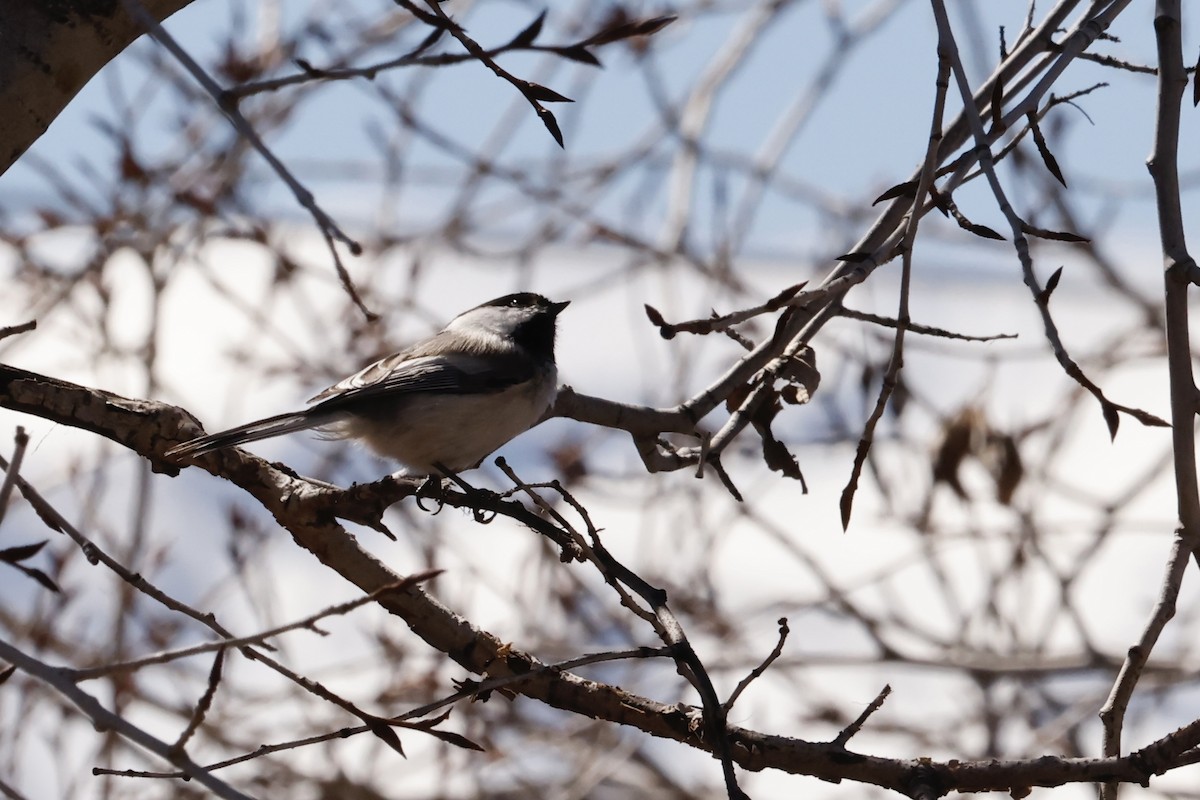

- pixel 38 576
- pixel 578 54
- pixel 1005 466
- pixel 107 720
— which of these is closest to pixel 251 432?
pixel 38 576

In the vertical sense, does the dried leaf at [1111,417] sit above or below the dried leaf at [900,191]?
below

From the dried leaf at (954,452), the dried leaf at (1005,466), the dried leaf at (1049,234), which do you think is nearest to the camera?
the dried leaf at (1049,234)

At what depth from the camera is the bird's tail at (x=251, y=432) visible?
7.77 feet

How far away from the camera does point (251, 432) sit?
2686 mm

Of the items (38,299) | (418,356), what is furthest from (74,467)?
(418,356)

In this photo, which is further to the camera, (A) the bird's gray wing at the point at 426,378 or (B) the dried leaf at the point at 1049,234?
(A) the bird's gray wing at the point at 426,378

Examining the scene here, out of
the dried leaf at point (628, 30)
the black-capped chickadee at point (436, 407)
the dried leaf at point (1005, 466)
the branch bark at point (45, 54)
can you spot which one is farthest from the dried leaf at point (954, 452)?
the branch bark at point (45, 54)

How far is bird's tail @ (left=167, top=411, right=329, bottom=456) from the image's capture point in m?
2.37

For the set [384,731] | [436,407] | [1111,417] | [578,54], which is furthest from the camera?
[436,407]

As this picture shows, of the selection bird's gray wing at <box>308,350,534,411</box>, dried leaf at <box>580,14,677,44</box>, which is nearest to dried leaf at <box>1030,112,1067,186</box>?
dried leaf at <box>580,14,677,44</box>

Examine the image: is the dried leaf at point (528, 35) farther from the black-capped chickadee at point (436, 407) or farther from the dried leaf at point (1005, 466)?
the dried leaf at point (1005, 466)

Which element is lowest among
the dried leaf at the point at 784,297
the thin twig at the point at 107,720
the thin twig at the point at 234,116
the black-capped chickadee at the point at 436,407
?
the thin twig at the point at 107,720

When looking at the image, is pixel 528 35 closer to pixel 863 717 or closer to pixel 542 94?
pixel 542 94

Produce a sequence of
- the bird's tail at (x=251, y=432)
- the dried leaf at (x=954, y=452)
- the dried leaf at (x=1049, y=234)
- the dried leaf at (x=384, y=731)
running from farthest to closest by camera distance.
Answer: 1. the dried leaf at (x=954, y=452)
2. the bird's tail at (x=251, y=432)
3. the dried leaf at (x=1049, y=234)
4. the dried leaf at (x=384, y=731)
